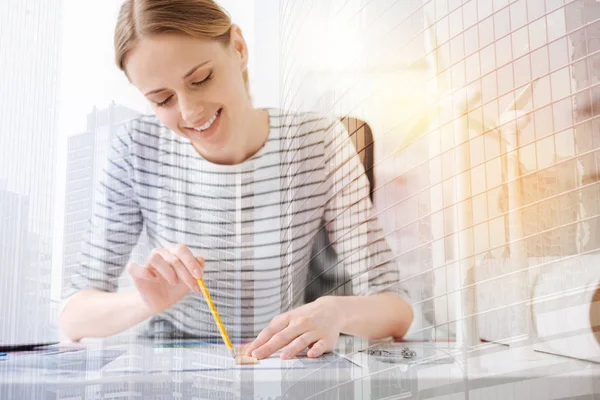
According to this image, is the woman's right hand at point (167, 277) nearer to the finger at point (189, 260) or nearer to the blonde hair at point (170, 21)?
the finger at point (189, 260)

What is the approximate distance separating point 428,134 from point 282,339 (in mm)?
537

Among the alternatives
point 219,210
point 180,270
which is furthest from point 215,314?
point 219,210

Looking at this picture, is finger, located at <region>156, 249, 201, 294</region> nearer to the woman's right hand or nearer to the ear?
the woman's right hand

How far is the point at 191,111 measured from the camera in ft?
5.01

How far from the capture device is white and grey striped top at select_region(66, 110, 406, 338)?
1.48 m

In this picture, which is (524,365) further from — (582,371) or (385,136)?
(385,136)

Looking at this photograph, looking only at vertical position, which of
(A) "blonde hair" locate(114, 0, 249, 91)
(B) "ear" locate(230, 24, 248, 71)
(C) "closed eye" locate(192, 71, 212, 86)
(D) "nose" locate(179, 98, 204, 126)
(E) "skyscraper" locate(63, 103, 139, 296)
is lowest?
(E) "skyscraper" locate(63, 103, 139, 296)

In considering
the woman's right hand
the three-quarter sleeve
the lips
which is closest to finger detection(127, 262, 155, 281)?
the woman's right hand

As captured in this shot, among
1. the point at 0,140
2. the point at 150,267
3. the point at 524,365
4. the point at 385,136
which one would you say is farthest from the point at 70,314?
the point at 524,365

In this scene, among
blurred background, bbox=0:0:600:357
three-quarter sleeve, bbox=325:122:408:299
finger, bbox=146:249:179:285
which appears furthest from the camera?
finger, bbox=146:249:179:285

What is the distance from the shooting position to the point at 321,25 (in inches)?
60.1

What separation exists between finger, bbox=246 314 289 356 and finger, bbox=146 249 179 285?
23cm

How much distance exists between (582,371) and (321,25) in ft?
2.93

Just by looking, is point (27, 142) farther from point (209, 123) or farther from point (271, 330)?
point (271, 330)
